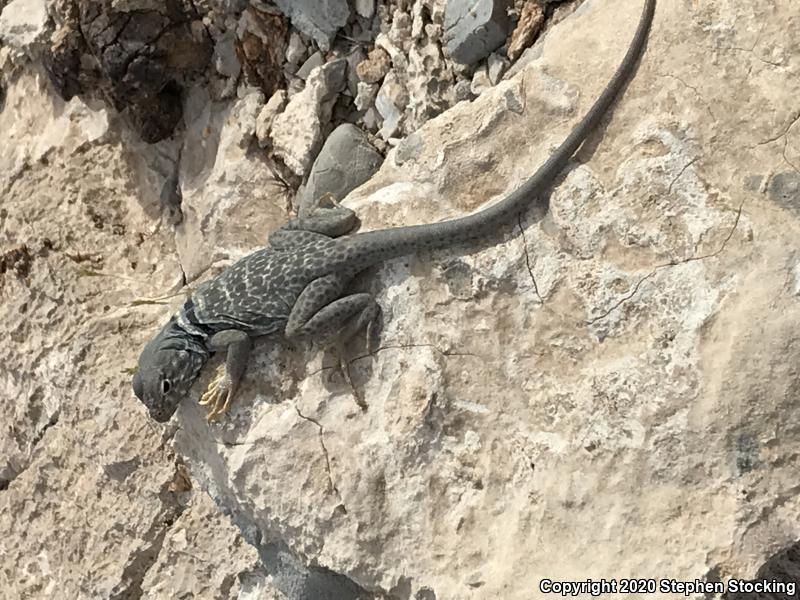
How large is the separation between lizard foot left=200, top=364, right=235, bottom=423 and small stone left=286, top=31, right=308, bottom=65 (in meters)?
2.18

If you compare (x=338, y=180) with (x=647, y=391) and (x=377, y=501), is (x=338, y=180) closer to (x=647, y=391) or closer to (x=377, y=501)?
(x=377, y=501)

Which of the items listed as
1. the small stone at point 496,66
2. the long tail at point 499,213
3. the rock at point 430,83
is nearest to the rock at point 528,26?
the small stone at point 496,66

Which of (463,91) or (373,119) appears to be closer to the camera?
(463,91)

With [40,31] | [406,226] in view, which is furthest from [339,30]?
[40,31]

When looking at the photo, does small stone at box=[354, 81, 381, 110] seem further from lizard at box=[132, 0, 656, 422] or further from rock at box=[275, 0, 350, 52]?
lizard at box=[132, 0, 656, 422]

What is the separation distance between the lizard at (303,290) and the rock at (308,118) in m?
0.81

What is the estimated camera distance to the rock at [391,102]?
457 centimetres

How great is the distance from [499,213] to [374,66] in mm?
1630

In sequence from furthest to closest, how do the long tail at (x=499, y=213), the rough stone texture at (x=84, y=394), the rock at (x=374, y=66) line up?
the rock at (x=374, y=66), the rough stone texture at (x=84, y=394), the long tail at (x=499, y=213)

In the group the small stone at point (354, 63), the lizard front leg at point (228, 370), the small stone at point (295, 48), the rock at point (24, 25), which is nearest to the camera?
the lizard front leg at point (228, 370)

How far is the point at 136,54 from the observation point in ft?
15.9

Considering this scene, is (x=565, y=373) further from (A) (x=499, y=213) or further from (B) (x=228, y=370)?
(B) (x=228, y=370)

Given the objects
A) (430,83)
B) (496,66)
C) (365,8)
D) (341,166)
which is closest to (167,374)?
(341,166)

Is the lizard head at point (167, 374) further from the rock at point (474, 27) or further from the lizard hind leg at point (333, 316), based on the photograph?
the rock at point (474, 27)
